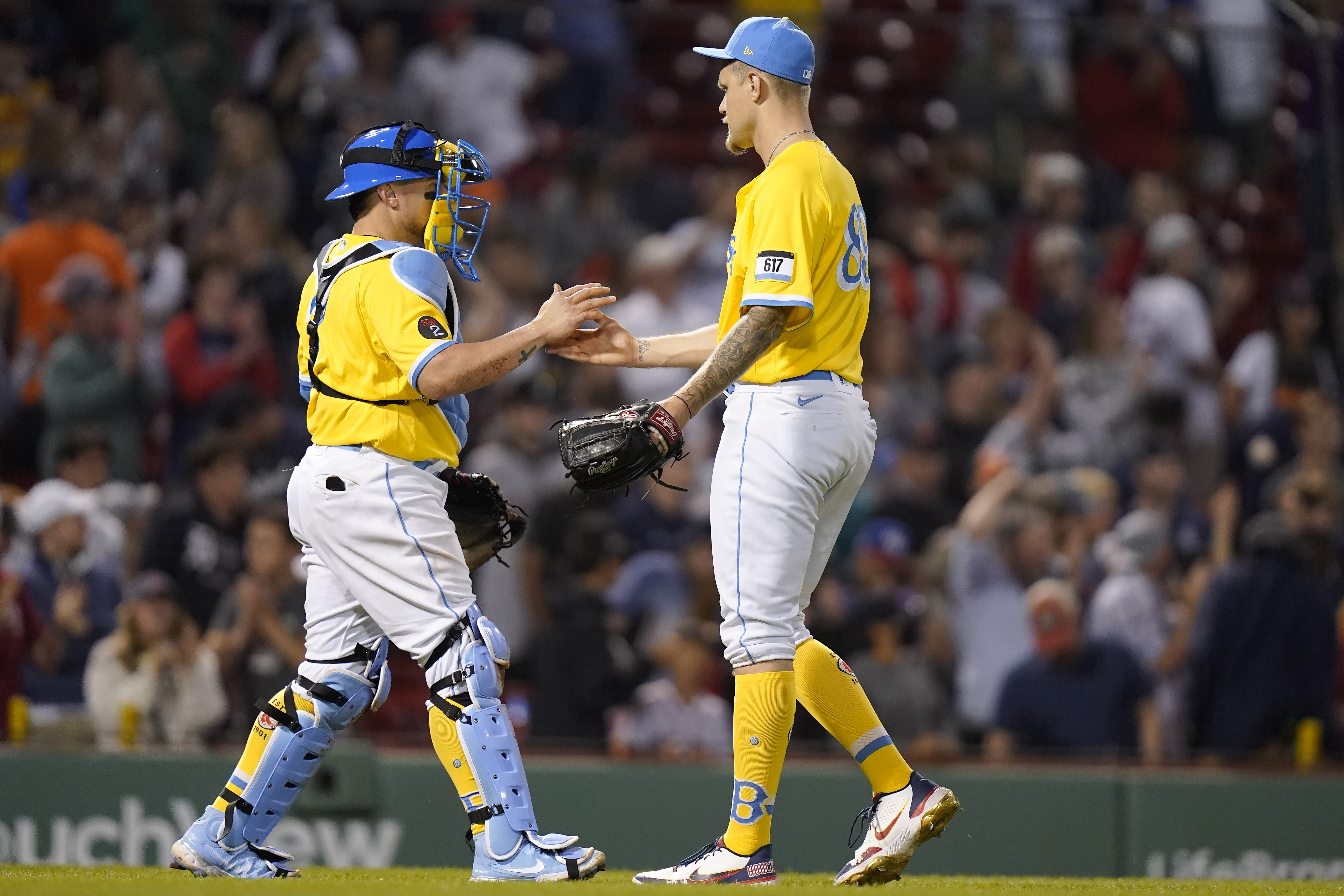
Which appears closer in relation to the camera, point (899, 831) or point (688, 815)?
point (899, 831)

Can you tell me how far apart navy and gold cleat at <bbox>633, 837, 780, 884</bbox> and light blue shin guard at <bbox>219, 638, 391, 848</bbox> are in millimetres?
1020

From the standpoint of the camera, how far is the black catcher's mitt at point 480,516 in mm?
5008

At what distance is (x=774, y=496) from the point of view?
458cm

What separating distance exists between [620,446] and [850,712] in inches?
Result: 42.8

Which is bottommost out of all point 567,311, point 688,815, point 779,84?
point 688,815

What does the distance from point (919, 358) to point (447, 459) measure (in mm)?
5727

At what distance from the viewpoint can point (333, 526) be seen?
15.2ft

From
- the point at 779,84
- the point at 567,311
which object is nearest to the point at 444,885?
the point at 567,311

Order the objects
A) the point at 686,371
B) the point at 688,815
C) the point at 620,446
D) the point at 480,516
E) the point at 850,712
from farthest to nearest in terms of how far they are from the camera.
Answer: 1. the point at 686,371
2. the point at 688,815
3. the point at 480,516
4. the point at 850,712
5. the point at 620,446

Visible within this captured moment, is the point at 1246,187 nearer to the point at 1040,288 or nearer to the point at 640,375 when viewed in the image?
the point at 1040,288

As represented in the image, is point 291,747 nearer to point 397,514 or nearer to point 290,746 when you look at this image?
point 290,746

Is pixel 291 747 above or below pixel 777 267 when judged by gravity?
below

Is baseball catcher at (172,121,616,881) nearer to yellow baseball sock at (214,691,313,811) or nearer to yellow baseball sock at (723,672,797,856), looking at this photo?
yellow baseball sock at (214,691,313,811)

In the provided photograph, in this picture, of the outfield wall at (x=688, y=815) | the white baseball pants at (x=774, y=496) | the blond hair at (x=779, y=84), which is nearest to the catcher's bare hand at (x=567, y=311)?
the white baseball pants at (x=774, y=496)
